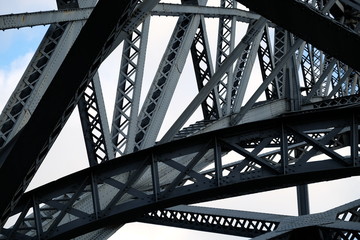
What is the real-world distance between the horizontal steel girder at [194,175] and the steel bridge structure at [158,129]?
0.05ft

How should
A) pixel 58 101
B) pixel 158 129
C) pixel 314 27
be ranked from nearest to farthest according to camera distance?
1. pixel 314 27
2. pixel 58 101
3. pixel 158 129

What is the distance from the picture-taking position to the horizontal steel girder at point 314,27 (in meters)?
9.05

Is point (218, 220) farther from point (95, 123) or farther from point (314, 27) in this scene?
point (314, 27)

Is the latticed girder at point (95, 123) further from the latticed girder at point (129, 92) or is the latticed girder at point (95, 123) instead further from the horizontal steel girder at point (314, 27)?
the horizontal steel girder at point (314, 27)

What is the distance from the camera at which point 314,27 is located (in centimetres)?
924

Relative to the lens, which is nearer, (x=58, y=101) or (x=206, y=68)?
(x=58, y=101)

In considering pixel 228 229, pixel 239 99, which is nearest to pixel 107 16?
pixel 228 229

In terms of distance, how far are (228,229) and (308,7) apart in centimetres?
806

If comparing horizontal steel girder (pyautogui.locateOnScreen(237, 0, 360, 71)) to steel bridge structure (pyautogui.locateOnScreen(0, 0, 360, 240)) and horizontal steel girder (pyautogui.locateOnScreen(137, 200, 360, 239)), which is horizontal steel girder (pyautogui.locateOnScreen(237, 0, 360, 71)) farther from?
horizontal steel girder (pyautogui.locateOnScreen(137, 200, 360, 239))

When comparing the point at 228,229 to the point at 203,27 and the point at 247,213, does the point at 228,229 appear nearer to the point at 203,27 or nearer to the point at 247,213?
the point at 247,213

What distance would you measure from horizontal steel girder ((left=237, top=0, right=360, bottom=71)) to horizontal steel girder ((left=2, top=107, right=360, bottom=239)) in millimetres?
3615

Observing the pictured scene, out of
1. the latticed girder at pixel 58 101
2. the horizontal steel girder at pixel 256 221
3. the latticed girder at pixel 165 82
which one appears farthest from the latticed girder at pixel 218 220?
the latticed girder at pixel 58 101

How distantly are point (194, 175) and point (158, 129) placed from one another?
3196mm

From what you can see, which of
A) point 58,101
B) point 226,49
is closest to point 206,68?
point 226,49
